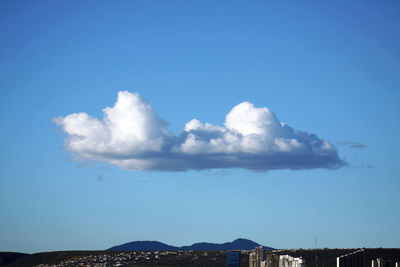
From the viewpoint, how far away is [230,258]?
62.3 metres

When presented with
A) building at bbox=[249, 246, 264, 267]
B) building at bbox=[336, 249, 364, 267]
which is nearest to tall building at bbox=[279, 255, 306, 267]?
building at bbox=[336, 249, 364, 267]

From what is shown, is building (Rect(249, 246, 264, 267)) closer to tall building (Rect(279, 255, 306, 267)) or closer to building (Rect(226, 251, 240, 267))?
building (Rect(226, 251, 240, 267))

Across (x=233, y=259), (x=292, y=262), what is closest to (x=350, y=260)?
(x=292, y=262)

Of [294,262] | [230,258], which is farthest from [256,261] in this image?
[294,262]

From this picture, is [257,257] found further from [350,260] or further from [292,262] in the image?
[350,260]

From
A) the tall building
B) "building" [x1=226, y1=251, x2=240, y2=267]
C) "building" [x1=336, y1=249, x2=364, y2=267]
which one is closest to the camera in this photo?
"building" [x1=336, y1=249, x2=364, y2=267]

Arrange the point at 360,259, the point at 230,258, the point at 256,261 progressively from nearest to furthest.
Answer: the point at 360,259, the point at 230,258, the point at 256,261

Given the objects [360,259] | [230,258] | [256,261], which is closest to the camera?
[360,259]

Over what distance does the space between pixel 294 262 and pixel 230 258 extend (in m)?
11.0

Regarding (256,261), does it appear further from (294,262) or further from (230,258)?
(294,262)

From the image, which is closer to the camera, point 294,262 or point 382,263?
point 294,262

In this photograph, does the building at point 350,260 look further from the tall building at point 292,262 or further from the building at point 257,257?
the building at point 257,257

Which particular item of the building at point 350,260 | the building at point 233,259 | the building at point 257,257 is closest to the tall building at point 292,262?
the building at point 350,260

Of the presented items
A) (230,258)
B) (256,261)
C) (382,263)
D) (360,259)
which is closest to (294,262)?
(360,259)
